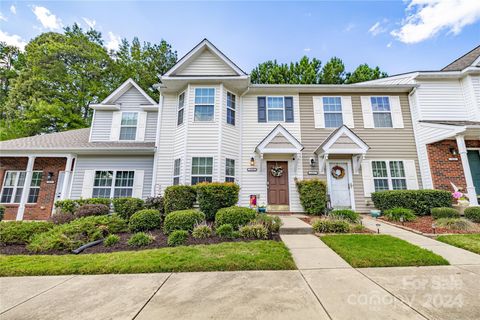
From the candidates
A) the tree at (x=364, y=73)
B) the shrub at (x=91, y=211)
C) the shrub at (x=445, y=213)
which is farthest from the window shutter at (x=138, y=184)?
the tree at (x=364, y=73)

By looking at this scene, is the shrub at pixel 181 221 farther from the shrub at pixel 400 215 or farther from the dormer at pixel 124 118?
the shrub at pixel 400 215

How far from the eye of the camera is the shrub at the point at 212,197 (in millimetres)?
6867

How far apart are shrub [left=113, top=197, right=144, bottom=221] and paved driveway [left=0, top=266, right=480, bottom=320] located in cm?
422

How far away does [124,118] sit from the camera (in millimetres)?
10211

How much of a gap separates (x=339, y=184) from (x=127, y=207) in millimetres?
9333

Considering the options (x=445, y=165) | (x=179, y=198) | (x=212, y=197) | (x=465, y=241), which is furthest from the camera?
(x=445, y=165)

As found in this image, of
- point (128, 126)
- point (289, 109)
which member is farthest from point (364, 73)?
point (128, 126)

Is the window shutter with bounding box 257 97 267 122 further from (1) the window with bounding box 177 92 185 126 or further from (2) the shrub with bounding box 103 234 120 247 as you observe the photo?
(2) the shrub with bounding box 103 234 120 247

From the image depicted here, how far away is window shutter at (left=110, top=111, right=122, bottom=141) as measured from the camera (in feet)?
32.8

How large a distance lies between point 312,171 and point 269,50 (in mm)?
14608

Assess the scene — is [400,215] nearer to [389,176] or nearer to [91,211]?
[389,176]

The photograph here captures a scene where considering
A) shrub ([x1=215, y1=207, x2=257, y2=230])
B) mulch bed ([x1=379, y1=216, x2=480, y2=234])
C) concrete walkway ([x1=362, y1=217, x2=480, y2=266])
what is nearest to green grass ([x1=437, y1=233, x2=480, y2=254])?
concrete walkway ([x1=362, y1=217, x2=480, y2=266])

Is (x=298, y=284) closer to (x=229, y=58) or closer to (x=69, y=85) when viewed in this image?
(x=229, y=58)

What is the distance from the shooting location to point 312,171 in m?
8.89
